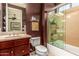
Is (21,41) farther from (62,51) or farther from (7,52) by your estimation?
(62,51)

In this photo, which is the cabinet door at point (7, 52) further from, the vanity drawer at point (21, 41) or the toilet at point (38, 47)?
the toilet at point (38, 47)

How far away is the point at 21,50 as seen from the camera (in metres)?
1.22

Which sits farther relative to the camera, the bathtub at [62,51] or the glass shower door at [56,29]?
the glass shower door at [56,29]

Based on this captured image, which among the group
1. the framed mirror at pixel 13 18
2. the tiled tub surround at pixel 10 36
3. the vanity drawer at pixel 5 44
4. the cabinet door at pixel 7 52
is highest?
the framed mirror at pixel 13 18

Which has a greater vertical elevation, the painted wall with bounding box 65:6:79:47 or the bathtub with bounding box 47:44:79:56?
the painted wall with bounding box 65:6:79:47

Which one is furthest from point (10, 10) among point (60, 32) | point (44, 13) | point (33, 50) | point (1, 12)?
point (60, 32)

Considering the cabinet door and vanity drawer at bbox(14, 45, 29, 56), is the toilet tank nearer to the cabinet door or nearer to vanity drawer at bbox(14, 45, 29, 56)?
vanity drawer at bbox(14, 45, 29, 56)

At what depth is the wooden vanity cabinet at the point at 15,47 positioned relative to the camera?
1158 mm

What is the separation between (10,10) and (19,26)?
197 millimetres

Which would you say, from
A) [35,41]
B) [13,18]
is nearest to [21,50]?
[35,41]

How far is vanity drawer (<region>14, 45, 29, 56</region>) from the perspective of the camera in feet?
3.89

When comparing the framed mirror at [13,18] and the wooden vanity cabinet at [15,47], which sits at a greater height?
the framed mirror at [13,18]

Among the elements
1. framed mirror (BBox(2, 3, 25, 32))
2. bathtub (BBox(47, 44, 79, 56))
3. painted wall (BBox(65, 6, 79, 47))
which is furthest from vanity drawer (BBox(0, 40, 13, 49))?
painted wall (BBox(65, 6, 79, 47))

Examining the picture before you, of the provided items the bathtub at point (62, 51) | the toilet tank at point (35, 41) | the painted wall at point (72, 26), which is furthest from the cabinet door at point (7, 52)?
the painted wall at point (72, 26)
